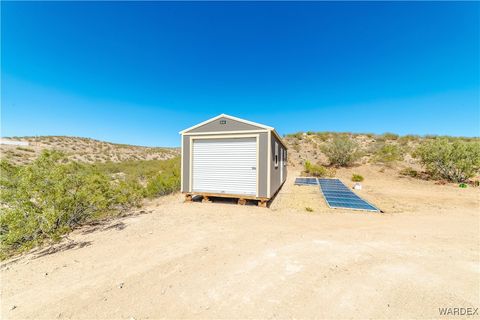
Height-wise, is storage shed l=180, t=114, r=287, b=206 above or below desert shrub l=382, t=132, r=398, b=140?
below

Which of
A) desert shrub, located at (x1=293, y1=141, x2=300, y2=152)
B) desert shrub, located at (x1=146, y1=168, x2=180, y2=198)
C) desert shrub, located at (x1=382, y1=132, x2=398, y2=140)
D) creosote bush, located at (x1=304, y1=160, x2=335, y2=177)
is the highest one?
desert shrub, located at (x1=382, y1=132, x2=398, y2=140)

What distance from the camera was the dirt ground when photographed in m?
2.26

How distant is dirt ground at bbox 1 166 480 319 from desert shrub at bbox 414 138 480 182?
35.0ft

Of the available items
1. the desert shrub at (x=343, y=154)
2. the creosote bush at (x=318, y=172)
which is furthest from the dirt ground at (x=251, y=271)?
the desert shrub at (x=343, y=154)

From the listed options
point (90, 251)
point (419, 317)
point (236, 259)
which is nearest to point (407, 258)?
point (419, 317)

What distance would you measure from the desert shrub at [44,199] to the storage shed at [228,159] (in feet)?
11.4

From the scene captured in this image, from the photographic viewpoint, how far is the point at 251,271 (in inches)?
118

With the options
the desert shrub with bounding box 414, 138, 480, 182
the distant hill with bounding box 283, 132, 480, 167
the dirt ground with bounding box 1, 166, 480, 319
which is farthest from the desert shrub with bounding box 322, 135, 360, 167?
the dirt ground with bounding box 1, 166, 480, 319

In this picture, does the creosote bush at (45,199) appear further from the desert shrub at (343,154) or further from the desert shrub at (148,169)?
the desert shrub at (343,154)

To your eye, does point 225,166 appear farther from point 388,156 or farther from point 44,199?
point 388,156

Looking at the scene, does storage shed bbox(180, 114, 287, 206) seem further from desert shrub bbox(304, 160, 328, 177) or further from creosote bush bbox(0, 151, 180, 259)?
desert shrub bbox(304, 160, 328, 177)

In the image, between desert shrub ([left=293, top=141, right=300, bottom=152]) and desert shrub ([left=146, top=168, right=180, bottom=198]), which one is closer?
desert shrub ([left=146, top=168, right=180, bottom=198])

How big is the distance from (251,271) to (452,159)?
1701cm

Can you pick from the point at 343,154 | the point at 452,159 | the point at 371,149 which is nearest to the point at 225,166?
the point at 452,159
